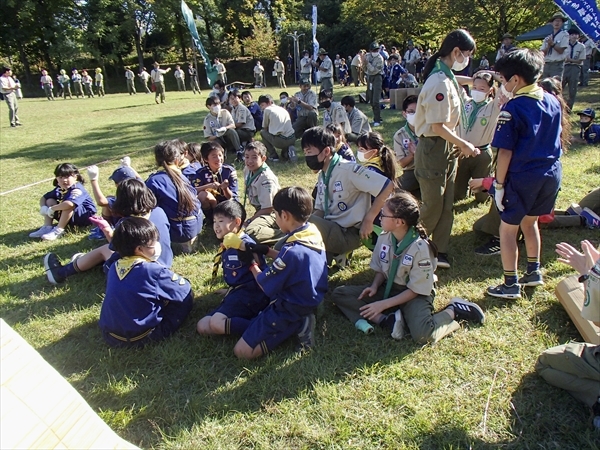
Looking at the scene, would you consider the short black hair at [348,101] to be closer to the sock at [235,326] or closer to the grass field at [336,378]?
the grass field at [336,378]

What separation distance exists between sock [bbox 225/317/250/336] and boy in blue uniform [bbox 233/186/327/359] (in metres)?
0.11

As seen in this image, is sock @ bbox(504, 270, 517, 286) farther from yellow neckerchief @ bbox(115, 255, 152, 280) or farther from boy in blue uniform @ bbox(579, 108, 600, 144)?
boy in blue uniform @ bbox(579, 108, 600, 144)

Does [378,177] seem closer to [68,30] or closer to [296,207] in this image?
[296,207]

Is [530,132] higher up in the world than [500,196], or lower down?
higher up

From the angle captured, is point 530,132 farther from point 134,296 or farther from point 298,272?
point 134,296

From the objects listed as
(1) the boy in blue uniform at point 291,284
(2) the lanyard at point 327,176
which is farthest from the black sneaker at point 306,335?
(2) the lanyard at point 327,176

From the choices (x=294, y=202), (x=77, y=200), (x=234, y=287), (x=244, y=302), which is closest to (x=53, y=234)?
(x=77, y=200)

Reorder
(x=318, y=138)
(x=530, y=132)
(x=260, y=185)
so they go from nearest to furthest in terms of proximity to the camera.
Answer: (x=530, y=132), (x=318, y=138), (x=260, y=185)

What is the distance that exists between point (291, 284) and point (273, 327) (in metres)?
0.32

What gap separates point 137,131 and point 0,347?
13.1 m

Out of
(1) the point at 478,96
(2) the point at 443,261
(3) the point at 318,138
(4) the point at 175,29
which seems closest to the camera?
(3) the point at 318,138

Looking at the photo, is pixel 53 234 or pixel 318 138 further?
pixel 53 234

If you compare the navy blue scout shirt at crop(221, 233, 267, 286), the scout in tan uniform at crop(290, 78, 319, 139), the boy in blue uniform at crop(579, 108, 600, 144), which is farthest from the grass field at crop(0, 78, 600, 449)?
the scout in tan uniform at crop(290, 78, 319, 139)

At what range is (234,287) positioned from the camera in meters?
3.36
